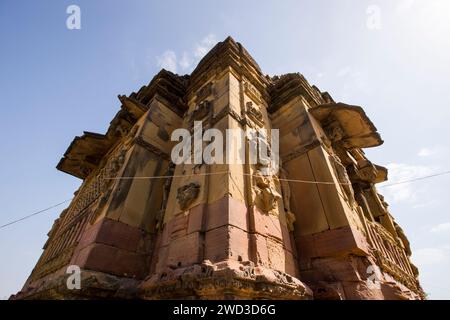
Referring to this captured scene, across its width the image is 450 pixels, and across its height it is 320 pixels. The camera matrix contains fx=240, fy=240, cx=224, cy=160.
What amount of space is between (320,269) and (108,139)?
27.2 feet

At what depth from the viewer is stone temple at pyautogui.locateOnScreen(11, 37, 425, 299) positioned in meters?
3.47

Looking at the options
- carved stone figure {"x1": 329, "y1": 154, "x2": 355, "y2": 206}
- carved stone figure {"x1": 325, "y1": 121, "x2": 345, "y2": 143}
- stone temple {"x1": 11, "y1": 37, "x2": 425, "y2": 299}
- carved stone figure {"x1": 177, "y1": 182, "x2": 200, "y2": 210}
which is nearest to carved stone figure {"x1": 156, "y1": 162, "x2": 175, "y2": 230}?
stone temple {"x1": 11, "y1": 37, "x2": 425, "y2": 299}

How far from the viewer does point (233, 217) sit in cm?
375

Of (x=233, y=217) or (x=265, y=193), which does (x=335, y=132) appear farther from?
(x=233, y=217)

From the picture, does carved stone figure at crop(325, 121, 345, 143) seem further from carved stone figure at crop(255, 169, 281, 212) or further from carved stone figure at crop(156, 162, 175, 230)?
carved stone figure at crop(156, 162, 175, 230)

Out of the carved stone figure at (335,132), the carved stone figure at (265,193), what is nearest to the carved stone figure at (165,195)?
the carved stone figure at (265,193)

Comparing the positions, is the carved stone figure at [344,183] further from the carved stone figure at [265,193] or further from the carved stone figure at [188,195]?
the carved stone figure at [188,195]

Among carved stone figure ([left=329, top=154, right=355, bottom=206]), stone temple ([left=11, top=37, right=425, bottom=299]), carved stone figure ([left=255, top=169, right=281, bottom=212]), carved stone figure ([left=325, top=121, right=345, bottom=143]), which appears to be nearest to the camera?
stone temple ([left=11, top=37, right=425, bottom=299])

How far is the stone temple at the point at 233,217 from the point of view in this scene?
347cm

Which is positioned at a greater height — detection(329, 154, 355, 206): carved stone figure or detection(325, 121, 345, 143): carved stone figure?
detection(325, 121, 345, 143): carved stone figure

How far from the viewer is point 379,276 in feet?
13.8

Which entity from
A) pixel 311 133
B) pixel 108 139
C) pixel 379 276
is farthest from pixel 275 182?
pixel 108 139
